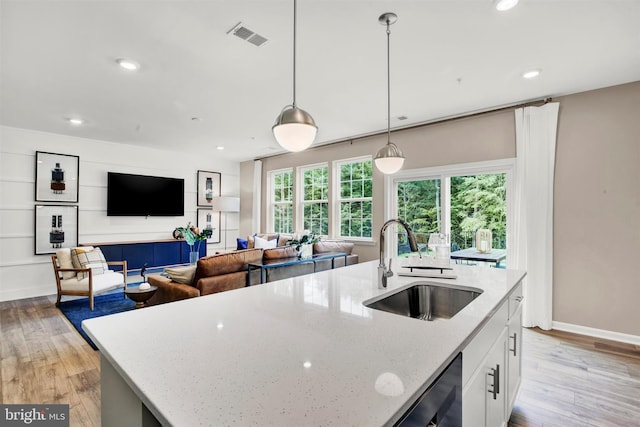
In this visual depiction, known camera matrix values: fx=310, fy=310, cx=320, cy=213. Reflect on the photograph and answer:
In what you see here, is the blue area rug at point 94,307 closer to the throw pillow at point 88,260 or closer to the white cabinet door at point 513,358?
the throw pillow at point 88,260

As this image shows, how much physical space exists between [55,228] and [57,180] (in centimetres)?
78

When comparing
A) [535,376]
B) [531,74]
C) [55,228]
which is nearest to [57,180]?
[55,228]

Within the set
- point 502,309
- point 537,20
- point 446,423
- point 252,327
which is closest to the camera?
point 446,423

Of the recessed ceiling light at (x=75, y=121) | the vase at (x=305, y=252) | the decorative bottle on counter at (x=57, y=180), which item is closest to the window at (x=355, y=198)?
the vase at (x=305, y=252)

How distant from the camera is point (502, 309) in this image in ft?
5.19

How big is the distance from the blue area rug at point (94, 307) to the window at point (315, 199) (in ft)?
10.7

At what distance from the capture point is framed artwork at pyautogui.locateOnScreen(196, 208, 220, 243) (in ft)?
22.5

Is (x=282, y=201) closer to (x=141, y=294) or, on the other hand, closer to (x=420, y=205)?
(x=420, y=205)

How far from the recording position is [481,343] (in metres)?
1.24

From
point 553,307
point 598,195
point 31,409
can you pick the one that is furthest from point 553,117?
point 31,409

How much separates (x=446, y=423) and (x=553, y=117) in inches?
150

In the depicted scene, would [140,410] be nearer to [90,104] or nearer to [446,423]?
[446,423]

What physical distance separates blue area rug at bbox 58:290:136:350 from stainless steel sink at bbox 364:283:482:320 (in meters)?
3.73

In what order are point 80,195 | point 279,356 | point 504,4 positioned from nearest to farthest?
1. point 279,356
2. point 504,4
3. point 80,195
